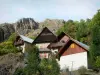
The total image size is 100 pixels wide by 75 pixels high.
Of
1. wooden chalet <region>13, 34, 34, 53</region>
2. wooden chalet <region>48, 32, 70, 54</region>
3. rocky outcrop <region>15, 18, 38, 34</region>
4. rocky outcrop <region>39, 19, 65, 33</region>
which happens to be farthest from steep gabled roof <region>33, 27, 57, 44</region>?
rocky outcrop <region>15, 18, 38, 34</region>

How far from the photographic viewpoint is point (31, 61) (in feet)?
126

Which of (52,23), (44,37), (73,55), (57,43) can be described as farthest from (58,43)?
(52,23)

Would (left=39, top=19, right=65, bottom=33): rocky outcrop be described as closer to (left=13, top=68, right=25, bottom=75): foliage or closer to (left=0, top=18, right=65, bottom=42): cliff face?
(left=0, top=18, right=65, bottom=42): cliff face

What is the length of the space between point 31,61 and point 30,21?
7615cm

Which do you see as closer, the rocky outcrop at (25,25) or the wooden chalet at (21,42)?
the wooden chalet at (21,42)

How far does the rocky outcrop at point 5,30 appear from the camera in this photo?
98.2 m

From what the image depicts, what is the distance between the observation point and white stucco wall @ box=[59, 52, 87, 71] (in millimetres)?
48062

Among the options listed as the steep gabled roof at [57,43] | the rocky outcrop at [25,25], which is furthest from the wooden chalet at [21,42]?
the rocky outcrop at [25,25]

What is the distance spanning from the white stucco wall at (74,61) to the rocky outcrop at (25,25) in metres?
59.4

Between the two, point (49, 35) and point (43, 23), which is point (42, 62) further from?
point (43, 23)

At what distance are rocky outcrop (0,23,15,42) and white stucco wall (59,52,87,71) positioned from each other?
4884 centimetres

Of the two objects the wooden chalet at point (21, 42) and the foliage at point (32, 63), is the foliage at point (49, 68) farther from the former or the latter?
the wooden chalet at point (21, 42)

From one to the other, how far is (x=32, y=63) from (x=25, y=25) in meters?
74.7

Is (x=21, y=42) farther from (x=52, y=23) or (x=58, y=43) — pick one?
(x=52, y=23)
